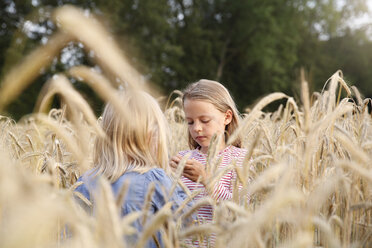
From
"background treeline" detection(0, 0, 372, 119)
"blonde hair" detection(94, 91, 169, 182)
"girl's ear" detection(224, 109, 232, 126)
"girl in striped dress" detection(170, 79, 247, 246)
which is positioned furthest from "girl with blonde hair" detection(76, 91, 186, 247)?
"background treeline" detection(0, 0, 372, 119)

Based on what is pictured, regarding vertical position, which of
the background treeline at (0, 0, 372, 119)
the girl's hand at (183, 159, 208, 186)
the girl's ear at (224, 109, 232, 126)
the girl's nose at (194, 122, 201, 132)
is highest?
the background treeline at (0, 0, 372, 119)

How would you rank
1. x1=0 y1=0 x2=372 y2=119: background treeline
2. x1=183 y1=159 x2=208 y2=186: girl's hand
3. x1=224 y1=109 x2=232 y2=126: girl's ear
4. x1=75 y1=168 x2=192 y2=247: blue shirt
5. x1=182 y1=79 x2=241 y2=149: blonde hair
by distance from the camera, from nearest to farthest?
x1=75 y1=168 x2=192 y2=247: blue shirt < x1=183 y1=159 x2=208 y2=186: girl's hand < x1=182 y1=79 x2=241 y2=149: blonde hair < x1=224 y1=109 x2=232 y2=126: girl's ear < x1=0 y1=0 x2=372 y2=119: background treeline

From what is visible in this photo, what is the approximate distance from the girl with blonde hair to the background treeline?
12.0 m

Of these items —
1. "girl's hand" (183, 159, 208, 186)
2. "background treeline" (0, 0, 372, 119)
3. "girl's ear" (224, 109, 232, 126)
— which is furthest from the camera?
"background treeline" (0, 0, 372, 119)

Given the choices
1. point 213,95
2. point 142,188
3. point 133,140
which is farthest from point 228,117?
point 142,188

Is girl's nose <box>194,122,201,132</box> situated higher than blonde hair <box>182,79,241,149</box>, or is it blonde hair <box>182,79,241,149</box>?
blonde hair <box>182,79,241,149</box>

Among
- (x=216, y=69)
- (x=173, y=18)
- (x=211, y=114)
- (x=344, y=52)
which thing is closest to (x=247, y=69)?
(x=216, y=69)

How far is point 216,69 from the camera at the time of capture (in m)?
20.2

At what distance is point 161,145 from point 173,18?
1842 centimetres

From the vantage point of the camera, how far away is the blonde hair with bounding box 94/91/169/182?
1.71m

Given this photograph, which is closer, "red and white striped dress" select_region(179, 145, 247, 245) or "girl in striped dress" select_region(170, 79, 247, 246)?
"red and white striped dress" select_region(179, 145, 247, 245)

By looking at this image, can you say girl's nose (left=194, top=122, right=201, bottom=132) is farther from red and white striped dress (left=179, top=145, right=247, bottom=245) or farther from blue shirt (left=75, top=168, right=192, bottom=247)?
blue shirt (left=75, top=168, right=192, bottom=247)

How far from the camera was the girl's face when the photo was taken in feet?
7.96

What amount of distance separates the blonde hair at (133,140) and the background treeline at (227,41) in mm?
12023
